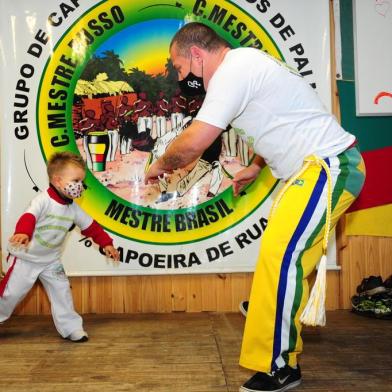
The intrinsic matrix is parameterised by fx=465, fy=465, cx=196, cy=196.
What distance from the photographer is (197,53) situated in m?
1.90

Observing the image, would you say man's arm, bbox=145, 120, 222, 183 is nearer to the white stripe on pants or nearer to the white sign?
the white stripe on pants

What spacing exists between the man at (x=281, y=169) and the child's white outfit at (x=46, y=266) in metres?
0.84

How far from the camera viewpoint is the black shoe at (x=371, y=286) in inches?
110

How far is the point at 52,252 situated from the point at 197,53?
1313 millimetres

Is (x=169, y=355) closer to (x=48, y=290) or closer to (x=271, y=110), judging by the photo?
(x=48, y=290)

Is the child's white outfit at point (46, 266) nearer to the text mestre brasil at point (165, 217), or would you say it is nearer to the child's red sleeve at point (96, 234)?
the child's red sleeve at point (96, 234)

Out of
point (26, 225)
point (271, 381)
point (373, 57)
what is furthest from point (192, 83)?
point (373, 57)

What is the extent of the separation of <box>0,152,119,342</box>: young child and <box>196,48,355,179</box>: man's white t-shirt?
39.1 inches

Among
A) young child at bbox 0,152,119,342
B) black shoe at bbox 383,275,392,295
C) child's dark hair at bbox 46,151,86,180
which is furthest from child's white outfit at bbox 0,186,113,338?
black shoe at bbox 383,275,392,295

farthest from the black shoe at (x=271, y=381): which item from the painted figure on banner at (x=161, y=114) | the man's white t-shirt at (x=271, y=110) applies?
the painted figure on banner at (x=161, y=114)

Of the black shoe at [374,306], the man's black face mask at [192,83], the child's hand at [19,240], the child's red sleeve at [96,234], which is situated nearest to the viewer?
the man's black face mask at [192,83]

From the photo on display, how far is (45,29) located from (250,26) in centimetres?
130

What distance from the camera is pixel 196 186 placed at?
2.97 metres

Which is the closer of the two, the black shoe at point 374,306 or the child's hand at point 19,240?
the child's hand at point 19,240
